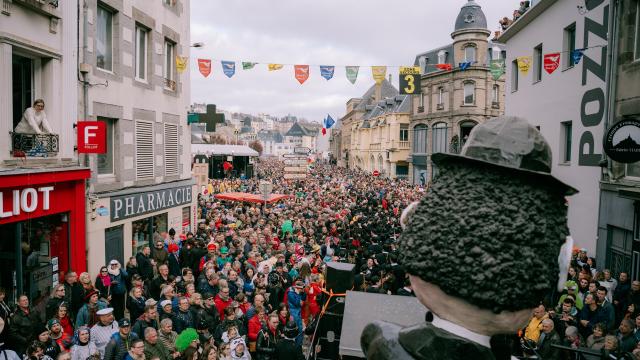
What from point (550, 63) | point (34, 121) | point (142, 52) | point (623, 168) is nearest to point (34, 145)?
point (34, 121)

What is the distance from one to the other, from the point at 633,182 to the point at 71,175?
537 inches

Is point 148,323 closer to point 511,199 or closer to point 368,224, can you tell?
point 511,199

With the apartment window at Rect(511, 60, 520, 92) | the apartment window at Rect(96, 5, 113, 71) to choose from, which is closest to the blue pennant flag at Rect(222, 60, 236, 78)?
the apartment window at Rect(96, 5, 113, 71)

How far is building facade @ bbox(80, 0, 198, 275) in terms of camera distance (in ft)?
38.0

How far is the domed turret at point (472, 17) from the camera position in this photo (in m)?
35.7

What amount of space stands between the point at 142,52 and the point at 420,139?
32.6 metres

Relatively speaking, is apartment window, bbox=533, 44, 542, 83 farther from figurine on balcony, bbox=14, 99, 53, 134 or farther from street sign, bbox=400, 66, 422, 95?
figurine on balcony, bbox=14, 99, 53, 134

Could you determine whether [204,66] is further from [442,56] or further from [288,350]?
[442,56]

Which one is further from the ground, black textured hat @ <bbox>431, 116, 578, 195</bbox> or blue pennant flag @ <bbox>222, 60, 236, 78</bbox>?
blue pennant flag @ <bbox>222, 60, 236, 78</bbox>

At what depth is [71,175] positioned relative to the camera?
34.0 feet

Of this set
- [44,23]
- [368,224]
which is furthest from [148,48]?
[368,224]

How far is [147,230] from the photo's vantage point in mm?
14336

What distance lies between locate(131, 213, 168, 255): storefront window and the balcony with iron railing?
158 inches

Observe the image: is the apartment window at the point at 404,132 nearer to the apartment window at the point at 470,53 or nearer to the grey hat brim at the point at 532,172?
the apartment window at the point at 470,53
